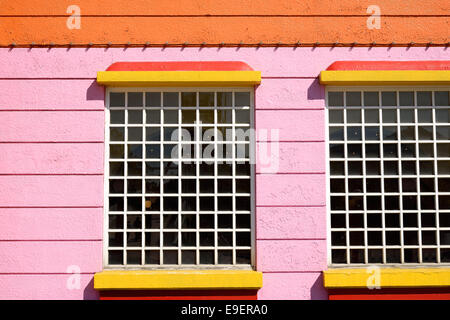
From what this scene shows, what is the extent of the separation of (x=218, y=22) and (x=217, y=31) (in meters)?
0.13

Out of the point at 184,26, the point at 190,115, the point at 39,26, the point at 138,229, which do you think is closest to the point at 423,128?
the point at 190,115

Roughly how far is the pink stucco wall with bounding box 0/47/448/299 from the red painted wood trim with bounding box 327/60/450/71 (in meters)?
0.10

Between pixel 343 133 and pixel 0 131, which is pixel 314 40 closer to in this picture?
pixel 343 133

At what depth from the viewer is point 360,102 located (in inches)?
225

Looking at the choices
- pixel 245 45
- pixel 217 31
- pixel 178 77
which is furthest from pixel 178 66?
pixel 245 45

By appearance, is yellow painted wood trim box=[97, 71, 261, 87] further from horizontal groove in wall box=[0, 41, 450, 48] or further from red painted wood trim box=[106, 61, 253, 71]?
horizontal groove in wall box=[0, 41, 450, 48]

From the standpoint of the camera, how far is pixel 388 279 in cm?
532

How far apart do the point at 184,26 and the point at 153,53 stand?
0.57 metres

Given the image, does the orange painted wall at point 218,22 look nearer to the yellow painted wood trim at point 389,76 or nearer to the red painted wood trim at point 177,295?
the yellow painted wood trim at point 389,76

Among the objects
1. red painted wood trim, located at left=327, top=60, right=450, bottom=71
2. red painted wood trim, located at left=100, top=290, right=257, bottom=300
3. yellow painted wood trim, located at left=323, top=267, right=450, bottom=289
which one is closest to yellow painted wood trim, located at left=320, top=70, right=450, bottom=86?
red painted wood trim, located at left=327, top=60, right=450, bottom=71

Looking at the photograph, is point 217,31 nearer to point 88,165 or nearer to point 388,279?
point 88,165

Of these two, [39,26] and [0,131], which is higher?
[39,26]

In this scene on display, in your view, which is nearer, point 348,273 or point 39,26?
point 348,273

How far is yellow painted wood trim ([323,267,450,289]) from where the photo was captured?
5320 millimetres
